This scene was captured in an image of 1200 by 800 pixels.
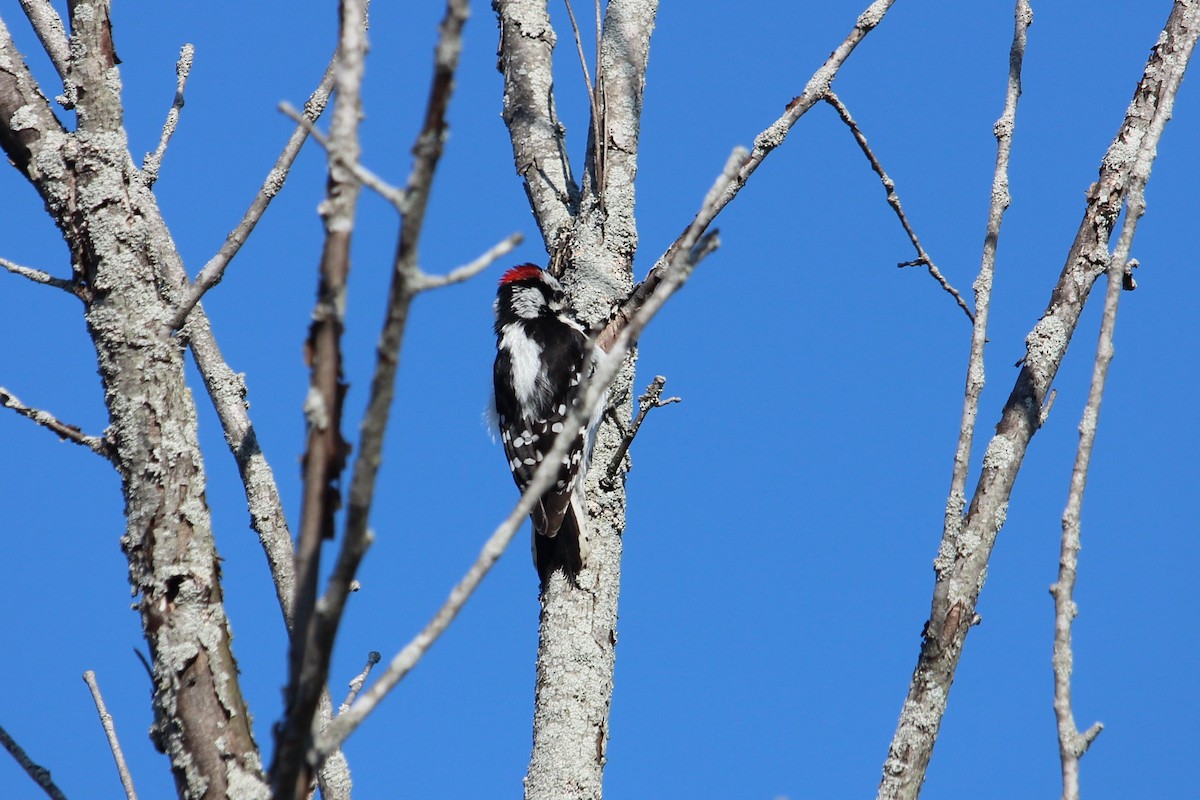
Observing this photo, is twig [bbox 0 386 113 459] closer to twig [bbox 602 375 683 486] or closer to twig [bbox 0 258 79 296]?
twig [bbox 0 258 79 296]

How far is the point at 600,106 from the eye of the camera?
3.52m

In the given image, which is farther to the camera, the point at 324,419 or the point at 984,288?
the point at 984,288

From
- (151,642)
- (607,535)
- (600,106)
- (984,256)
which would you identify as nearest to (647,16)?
(600,106)

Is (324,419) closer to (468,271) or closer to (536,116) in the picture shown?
(468,271)

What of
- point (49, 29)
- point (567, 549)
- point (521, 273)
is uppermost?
point (521, 273)

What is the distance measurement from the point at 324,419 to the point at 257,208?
1.05 meters

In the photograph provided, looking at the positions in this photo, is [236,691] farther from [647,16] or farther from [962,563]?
[647,16]

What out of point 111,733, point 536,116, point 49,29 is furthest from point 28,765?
point 536,116

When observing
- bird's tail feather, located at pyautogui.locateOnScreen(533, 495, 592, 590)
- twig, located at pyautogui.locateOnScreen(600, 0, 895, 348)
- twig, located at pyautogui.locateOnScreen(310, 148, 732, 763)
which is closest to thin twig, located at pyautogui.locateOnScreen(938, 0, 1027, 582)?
twig, located at pyautogui.locateOnScreen(600, 0, 895, 348)

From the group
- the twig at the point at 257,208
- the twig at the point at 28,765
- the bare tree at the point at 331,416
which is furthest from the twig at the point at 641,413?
the twig at the point at 28,765

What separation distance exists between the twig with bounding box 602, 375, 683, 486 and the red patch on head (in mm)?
1939

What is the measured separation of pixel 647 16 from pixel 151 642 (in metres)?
2.89

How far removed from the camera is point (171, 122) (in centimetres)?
219

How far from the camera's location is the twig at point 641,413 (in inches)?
111
